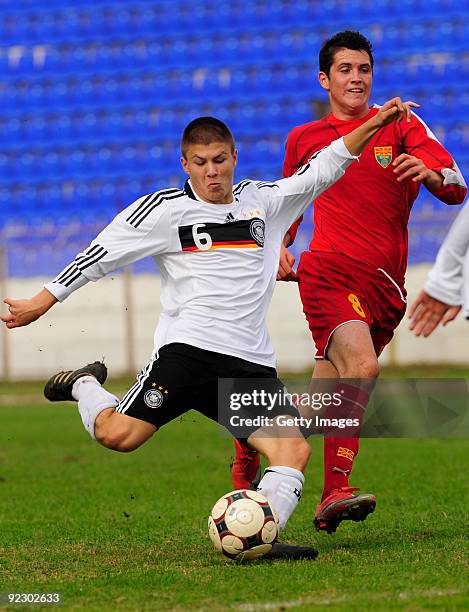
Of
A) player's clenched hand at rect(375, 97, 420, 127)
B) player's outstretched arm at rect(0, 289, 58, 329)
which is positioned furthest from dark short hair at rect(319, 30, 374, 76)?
player's outstretched arm at rect(0, 289, 58, 329)

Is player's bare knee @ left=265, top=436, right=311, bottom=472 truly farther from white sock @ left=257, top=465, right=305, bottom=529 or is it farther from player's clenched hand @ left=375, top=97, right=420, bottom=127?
player's clenched hand @ left=375, top=97, right=420, bottom=127

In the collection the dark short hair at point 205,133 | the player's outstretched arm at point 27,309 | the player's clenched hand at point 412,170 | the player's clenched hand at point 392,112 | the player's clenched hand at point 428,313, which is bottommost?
the player's outstretched arm at point 27,309

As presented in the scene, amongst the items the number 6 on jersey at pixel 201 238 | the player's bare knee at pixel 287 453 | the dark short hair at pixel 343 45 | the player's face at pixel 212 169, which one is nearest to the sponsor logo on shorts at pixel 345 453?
the player's bare knee at pixel 287 453

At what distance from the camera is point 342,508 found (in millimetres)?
5750

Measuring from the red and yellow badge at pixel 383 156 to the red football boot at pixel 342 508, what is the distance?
1.70 meters

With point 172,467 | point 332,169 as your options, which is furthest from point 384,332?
point 172,467

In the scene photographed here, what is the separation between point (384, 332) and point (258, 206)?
53.0 inches

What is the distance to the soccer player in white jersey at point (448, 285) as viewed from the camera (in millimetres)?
3633

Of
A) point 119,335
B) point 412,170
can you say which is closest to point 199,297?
point 412,170

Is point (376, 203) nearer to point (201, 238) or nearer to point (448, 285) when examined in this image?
point (201, 238)

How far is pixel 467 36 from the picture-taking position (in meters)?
20.1

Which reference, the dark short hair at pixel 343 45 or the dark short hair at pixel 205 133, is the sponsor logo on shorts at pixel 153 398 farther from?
the dark short hair at pixel 343 45

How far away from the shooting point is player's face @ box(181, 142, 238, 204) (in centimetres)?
544

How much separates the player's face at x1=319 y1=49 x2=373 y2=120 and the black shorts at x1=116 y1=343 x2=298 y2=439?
175 cm
